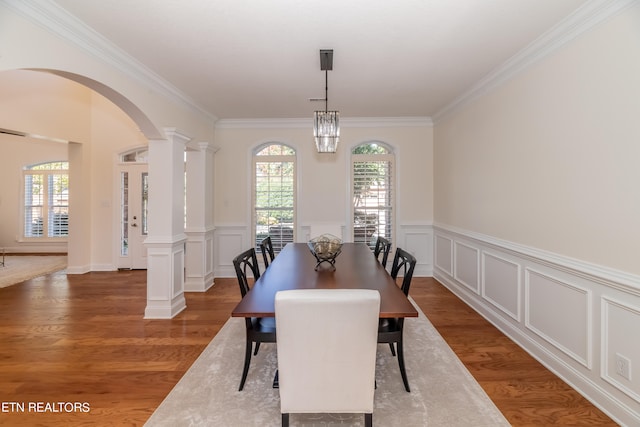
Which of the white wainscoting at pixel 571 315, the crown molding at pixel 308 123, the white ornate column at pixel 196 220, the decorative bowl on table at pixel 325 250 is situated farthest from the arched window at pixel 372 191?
the decorative bowl on table at pixel 325 250

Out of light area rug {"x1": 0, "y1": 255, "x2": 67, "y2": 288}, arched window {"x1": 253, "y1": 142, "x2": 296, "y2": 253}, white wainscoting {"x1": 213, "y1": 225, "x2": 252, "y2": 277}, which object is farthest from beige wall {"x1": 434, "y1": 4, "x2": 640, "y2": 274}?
light area rug {"x1": 0, "y1": 255, "x2": 67, "y2": 288}

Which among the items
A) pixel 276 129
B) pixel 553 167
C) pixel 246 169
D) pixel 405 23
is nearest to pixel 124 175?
pixel 246 169

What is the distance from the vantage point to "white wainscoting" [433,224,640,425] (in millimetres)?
1837

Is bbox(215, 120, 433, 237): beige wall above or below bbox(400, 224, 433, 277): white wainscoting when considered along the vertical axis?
above

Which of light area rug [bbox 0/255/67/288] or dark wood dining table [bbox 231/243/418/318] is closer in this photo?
dark wood dining table [bbox 231/243/418/318]

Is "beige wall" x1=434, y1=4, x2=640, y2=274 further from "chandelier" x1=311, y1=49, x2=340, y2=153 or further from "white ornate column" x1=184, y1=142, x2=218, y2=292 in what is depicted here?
"white ornate column" x1=184, y1=142, x2=218, y2=292

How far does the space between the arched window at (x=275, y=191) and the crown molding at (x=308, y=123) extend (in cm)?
36

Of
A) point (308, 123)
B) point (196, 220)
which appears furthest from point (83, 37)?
point (308, 123)

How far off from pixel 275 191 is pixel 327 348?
162 inches

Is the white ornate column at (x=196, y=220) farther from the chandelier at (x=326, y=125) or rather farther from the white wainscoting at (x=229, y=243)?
the chandelier at (x=326, y=125)

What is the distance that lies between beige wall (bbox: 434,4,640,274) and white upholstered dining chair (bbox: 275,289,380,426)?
5.47ft

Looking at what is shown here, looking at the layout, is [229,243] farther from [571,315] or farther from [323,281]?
[571,315]

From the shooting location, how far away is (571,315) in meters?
2.26

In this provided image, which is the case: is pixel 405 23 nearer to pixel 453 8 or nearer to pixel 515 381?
pixel 453 8
